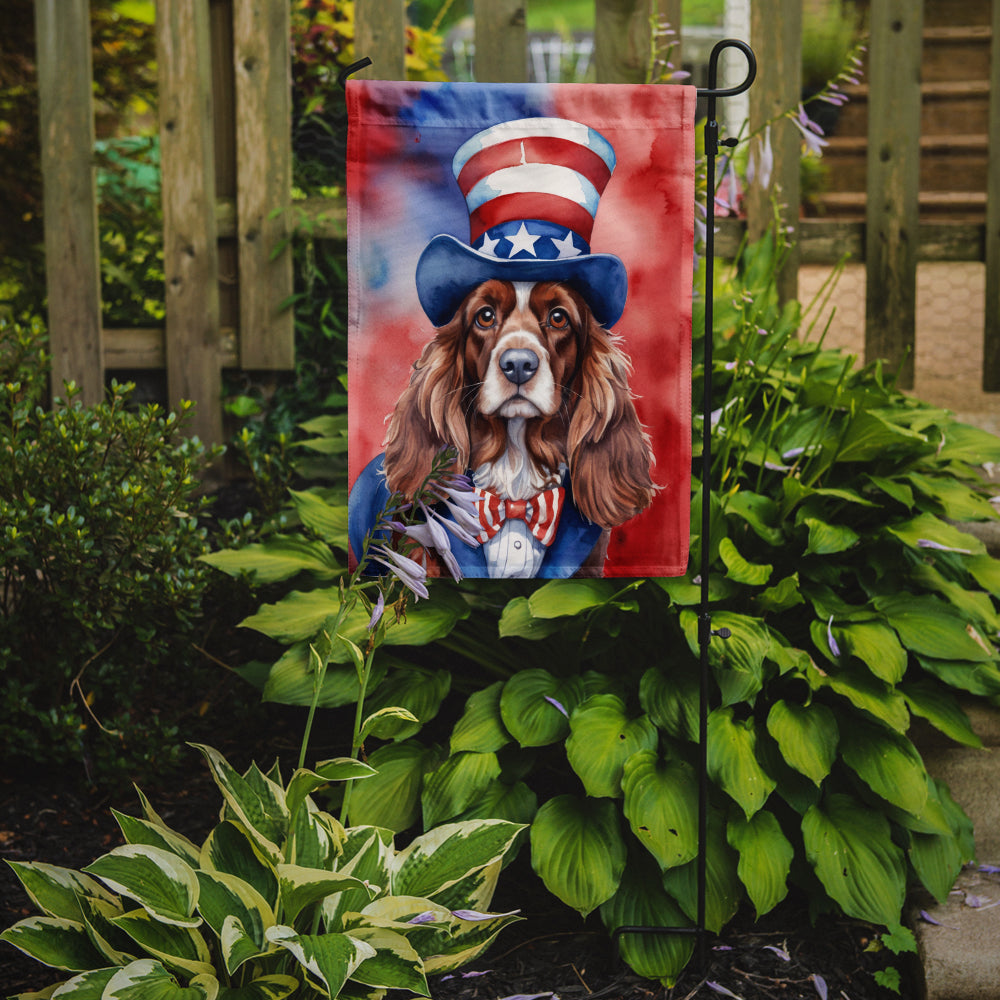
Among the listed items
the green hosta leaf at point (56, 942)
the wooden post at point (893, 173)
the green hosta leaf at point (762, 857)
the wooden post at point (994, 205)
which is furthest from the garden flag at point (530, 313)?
the wooden post at point (994, 205)

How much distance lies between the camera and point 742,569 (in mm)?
2025

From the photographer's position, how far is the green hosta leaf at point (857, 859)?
1812 mm

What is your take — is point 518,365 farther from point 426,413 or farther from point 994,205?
point 994,205

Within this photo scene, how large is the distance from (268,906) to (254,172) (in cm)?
243

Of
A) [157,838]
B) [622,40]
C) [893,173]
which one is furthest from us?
[893,173]

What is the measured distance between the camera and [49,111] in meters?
3.13

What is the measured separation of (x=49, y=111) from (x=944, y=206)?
508 cm

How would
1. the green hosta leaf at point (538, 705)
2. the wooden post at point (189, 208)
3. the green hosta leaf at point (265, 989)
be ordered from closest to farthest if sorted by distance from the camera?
the green hosta leaf at point (265, 989) < the green hosta leaf at point (538, 705) < the wooden post at point (189, 208)

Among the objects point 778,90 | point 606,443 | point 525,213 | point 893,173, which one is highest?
point 778,90

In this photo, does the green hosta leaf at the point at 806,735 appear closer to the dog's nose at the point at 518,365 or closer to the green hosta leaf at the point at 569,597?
the green hosta leaf at the point at 569,597

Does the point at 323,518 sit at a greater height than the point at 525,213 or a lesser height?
lesser

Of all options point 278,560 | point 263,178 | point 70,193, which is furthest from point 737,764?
point 70,193

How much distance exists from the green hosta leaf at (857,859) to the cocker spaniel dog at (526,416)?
0.67 meters

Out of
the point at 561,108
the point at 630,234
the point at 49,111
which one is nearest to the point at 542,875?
the point at 630,234
